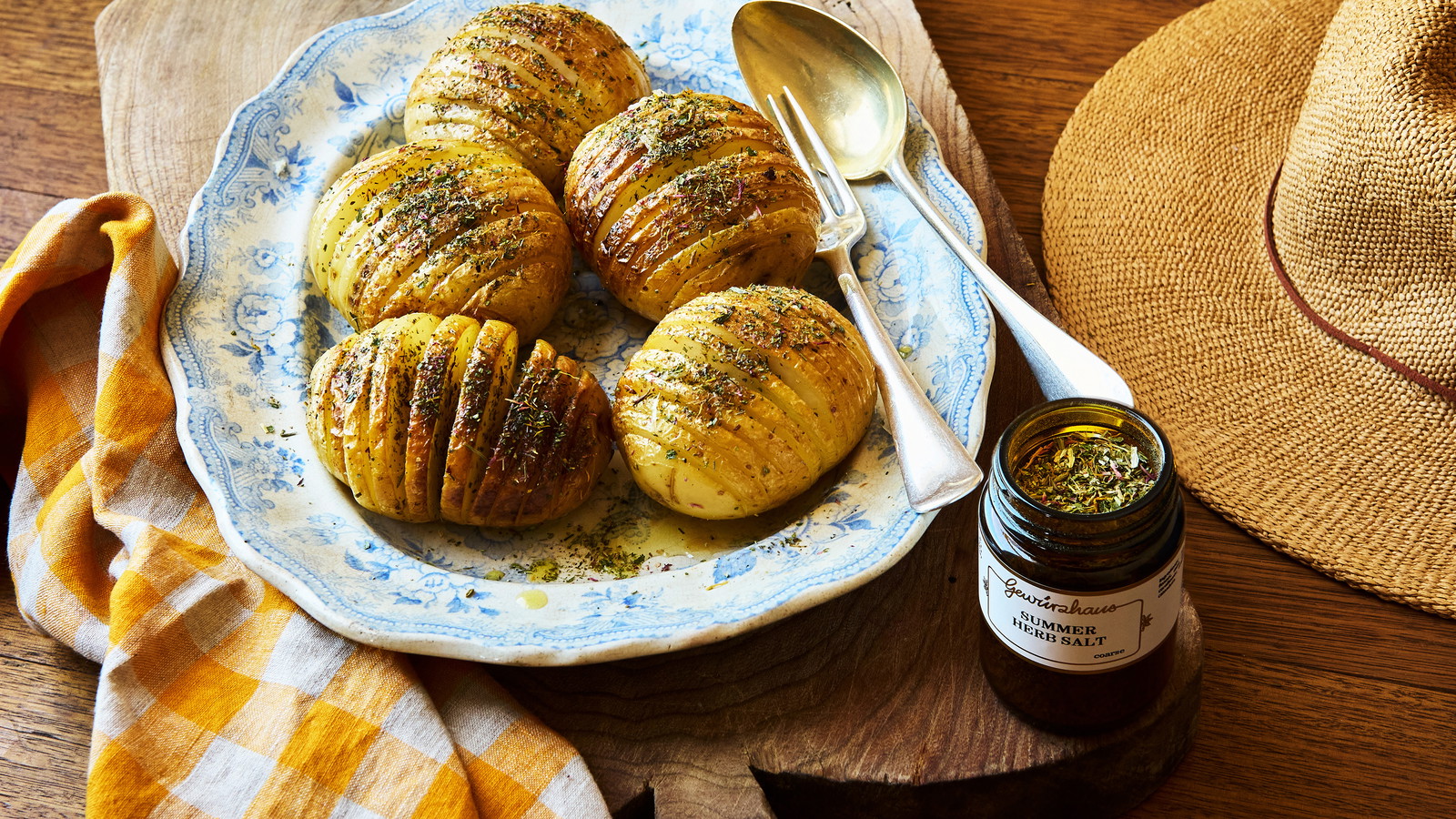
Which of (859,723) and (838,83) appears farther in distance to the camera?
(838,83)

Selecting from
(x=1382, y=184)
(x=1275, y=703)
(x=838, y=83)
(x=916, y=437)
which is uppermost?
(x=1382, y=184)

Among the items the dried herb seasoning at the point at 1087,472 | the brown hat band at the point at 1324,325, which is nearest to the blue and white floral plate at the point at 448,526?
the dried herb seasoning at the point at 1087,472

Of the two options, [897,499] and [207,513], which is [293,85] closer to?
[207,513]

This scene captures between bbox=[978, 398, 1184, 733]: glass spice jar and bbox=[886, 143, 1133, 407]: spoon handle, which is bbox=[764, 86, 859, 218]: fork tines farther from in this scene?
bbox=[978, 398, 1184, 733]: glass spice jar

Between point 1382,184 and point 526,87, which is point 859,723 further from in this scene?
point 526,87

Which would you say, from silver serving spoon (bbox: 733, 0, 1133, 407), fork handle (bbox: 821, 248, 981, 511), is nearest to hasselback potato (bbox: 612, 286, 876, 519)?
fork handle (bbox: 821, 248, 981, 511)

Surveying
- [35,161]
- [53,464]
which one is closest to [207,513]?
[53,464]

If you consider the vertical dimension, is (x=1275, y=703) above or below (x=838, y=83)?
below

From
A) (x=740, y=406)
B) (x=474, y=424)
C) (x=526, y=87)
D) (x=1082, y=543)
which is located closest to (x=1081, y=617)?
(x=1082, y=543)
